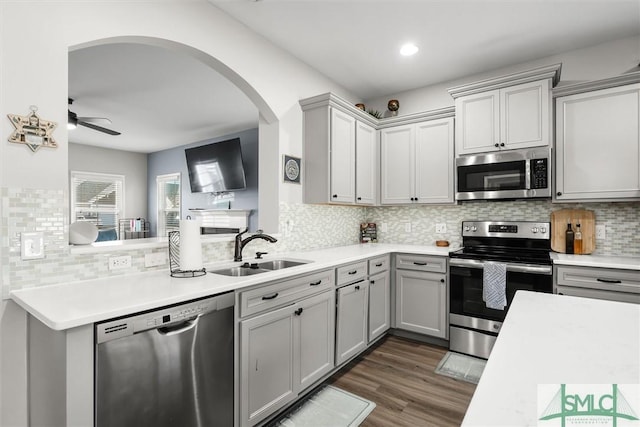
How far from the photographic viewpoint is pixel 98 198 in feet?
22.5

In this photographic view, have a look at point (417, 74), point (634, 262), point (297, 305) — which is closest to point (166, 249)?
point (297, 305)

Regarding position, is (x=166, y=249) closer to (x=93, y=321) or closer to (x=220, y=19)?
(x=93, y=321)

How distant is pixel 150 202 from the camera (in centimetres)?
760

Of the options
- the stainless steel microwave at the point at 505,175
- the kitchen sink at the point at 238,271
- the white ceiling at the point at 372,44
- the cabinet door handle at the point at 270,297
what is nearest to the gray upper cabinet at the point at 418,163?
the stainless steel microwave at the point at 505,175

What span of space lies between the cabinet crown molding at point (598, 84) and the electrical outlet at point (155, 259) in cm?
331

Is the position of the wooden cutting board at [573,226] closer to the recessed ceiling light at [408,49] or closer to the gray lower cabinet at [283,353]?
the recessed ceiling light at [408,49]

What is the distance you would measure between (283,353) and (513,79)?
115 inches

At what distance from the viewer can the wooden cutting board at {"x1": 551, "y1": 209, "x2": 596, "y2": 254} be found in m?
2.90

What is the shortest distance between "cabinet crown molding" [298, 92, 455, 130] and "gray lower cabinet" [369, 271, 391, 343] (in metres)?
1.64

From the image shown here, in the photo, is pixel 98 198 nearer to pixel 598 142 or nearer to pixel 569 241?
pixel 569 241

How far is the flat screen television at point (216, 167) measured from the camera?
5.86 m

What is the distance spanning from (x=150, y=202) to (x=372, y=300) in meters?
6.40

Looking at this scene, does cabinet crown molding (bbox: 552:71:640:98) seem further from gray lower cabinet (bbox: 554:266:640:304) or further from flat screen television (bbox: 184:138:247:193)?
flat screen television (bbox: 184:138:247:193)

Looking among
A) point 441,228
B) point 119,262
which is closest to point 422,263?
point 441,228
